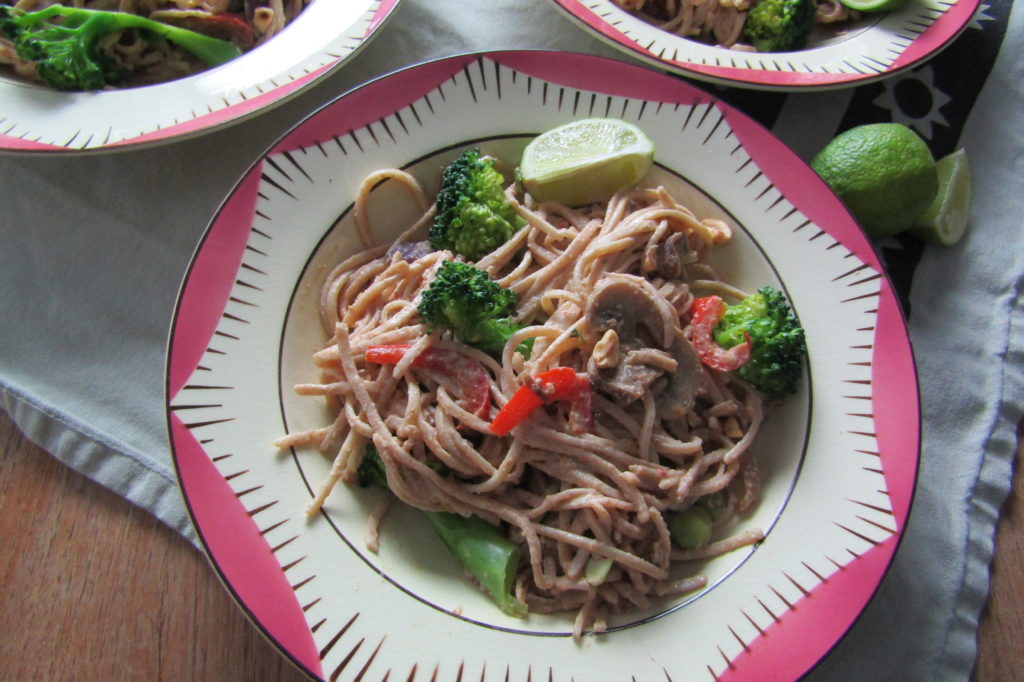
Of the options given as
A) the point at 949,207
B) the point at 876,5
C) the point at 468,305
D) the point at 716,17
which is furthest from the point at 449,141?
the point at 949,207

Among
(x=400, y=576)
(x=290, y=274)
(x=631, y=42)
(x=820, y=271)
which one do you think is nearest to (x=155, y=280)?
(x=290, y=274)

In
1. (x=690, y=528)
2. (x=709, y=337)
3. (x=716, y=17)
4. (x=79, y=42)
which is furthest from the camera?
(x=716, y=17)

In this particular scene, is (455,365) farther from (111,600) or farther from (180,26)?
(180,26)

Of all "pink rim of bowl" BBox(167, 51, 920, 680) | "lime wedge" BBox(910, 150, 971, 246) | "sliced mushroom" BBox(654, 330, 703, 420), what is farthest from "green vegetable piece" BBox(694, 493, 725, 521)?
"lime wedge" BBox(910, 150, 971, 246)

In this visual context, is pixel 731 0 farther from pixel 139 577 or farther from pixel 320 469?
pixel 139 577

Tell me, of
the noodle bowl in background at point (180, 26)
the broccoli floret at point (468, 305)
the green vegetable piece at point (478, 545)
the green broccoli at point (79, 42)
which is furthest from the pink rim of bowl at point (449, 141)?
the green broccoli at point (79, 42)

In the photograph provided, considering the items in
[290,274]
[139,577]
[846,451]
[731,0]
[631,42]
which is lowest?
[139,577]
